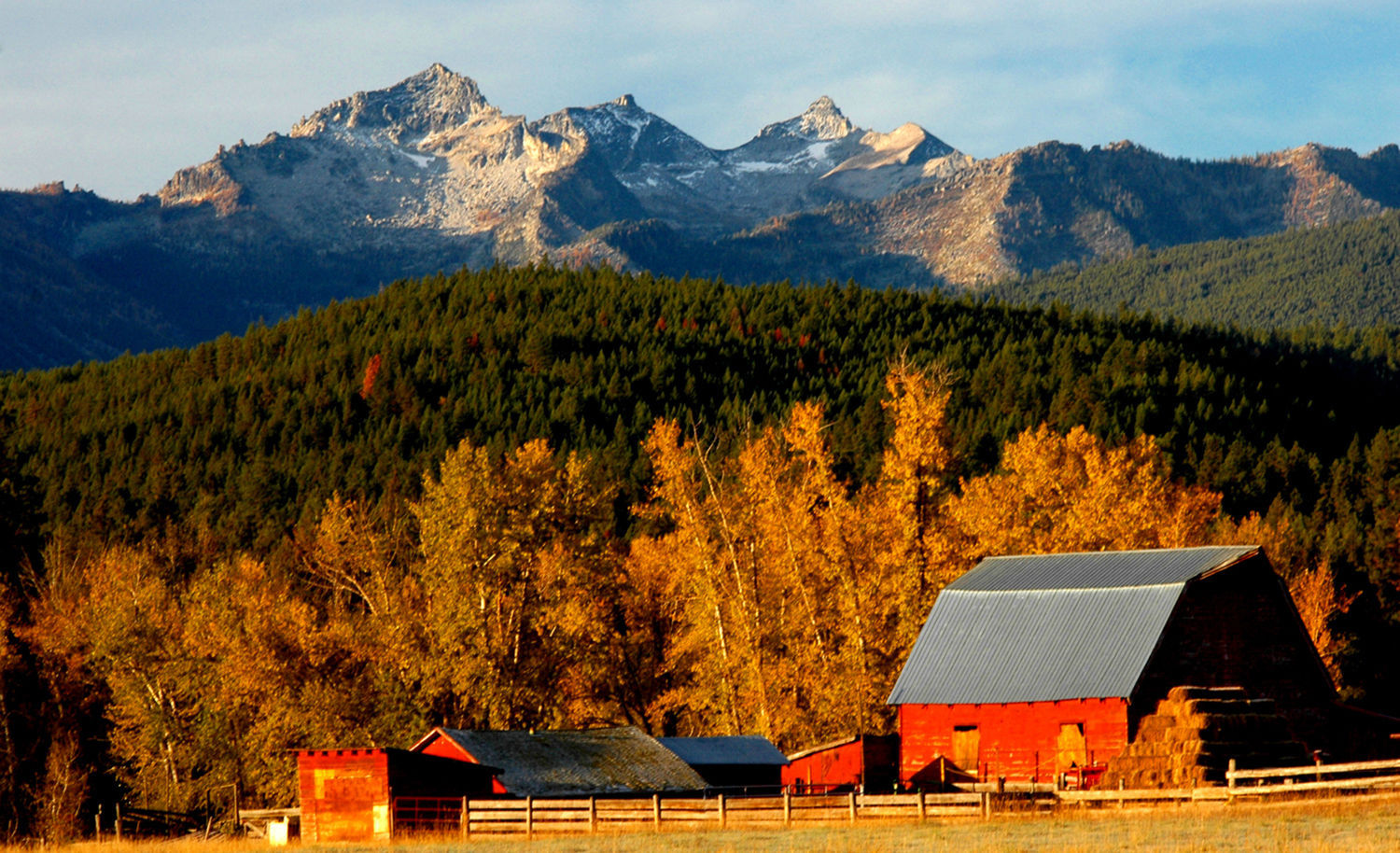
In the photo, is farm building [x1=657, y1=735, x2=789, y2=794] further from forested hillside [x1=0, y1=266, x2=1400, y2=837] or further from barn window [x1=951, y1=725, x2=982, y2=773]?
forested hillside [x1=0, y1=266, x2=1400, y2=837]

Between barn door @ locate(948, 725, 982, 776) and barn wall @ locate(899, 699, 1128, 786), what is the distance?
8 centimetres

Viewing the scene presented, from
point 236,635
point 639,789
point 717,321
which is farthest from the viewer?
point 717,321

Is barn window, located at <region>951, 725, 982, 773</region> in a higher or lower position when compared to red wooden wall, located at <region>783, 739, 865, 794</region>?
higher

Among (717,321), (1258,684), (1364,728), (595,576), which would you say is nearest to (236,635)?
(595,576)

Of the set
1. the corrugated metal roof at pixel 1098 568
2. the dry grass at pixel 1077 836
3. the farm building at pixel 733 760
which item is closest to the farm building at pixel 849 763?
the farm building at pixel 733 760

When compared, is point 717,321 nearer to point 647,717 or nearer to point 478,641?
point 647,717

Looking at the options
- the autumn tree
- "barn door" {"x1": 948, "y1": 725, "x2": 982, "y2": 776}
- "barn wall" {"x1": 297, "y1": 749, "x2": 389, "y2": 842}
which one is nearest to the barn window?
"barn door" {"x1": 948, "y1": 725, "x2": 982, "y2": 776}

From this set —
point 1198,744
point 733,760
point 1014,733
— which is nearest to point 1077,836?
point 1198,744

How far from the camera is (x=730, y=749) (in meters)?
56.4

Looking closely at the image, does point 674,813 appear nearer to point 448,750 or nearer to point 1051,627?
point 448,750

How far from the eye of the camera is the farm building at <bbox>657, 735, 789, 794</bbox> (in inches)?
2178

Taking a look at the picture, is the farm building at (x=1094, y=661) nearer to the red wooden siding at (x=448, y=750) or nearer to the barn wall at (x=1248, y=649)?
the barn wall at (x=1248, y=649)

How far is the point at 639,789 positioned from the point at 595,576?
51.9 feet

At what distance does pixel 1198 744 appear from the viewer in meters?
46.5
